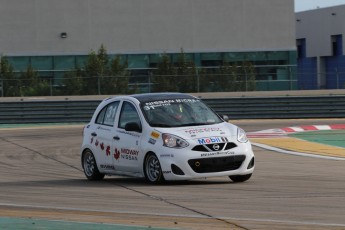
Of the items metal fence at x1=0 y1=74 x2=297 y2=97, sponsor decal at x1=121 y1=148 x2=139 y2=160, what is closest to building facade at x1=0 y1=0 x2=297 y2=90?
metal fence at x1=0 y1=74 x2=297 y2=97

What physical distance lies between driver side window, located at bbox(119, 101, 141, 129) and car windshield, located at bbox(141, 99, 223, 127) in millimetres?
186

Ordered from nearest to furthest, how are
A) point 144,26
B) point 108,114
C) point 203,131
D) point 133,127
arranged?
point 203,131 < point 133,127 < point 108,114 < point 144,26

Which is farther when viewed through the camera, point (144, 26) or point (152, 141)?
point (144, 26)

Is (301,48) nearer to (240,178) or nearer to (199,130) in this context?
(240,178)

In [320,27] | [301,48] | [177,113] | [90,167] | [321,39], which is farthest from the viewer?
[301,48]

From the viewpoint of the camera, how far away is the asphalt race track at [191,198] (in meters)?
10.7

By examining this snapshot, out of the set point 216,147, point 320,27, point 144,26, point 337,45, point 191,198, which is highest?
point 320,27

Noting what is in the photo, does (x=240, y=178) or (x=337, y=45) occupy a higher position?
(x=337, y=45)

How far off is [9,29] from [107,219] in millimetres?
53608

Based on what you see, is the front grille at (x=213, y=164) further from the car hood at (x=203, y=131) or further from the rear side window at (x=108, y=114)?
the rear side window at (x=108, y=114)

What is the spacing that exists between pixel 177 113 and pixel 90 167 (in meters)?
2.19

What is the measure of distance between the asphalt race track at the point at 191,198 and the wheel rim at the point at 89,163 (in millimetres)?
210

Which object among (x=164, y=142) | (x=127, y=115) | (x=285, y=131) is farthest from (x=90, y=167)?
(x=285, y=131)

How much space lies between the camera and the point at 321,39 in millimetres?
80375
